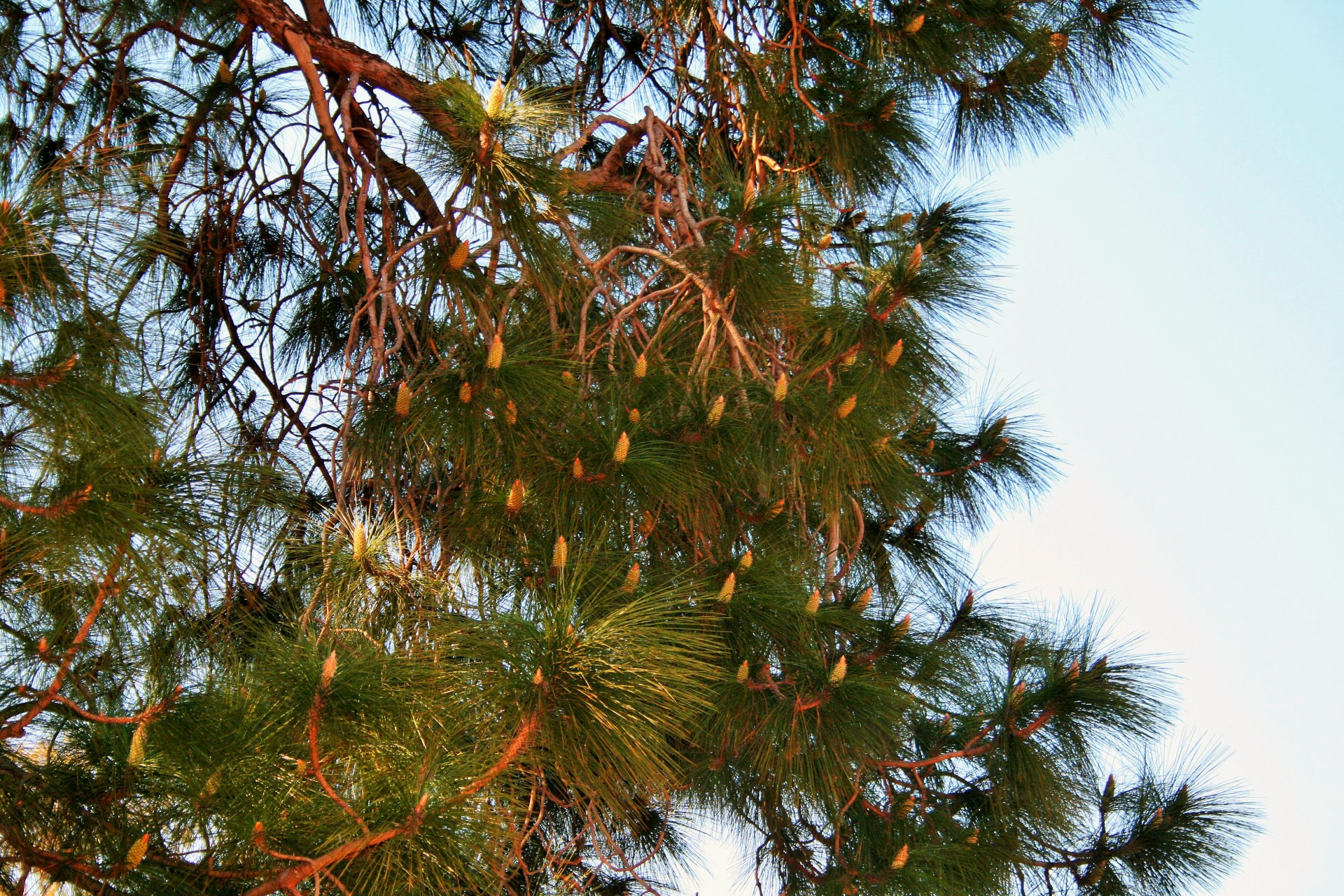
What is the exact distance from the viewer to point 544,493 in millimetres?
1702

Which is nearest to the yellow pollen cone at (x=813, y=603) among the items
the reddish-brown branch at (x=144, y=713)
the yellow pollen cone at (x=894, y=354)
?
the yellow pollen cone at (x=894, y=354)

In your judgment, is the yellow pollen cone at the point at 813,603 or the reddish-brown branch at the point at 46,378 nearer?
the reddish-brown branch at the point at 46,378

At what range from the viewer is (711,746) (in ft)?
7.20

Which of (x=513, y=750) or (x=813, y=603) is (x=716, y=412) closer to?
(x=813, y=603)

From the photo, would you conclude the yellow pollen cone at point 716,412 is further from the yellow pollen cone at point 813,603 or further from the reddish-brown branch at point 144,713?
the reddish-brown branch at point 144,713

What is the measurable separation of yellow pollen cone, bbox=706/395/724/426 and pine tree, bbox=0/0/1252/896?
2cm

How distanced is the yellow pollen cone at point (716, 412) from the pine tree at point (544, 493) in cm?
2

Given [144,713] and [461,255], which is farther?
[461,255]

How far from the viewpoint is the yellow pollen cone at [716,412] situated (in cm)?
168

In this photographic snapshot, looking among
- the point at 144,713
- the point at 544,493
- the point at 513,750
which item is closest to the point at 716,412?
the point at 544,493

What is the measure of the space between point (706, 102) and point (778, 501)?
991 mm

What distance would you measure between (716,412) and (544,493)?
255 millimetres

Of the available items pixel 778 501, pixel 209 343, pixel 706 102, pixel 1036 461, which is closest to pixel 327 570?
pixel 778 501

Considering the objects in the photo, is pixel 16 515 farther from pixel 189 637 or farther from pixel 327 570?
pixel 189 637
